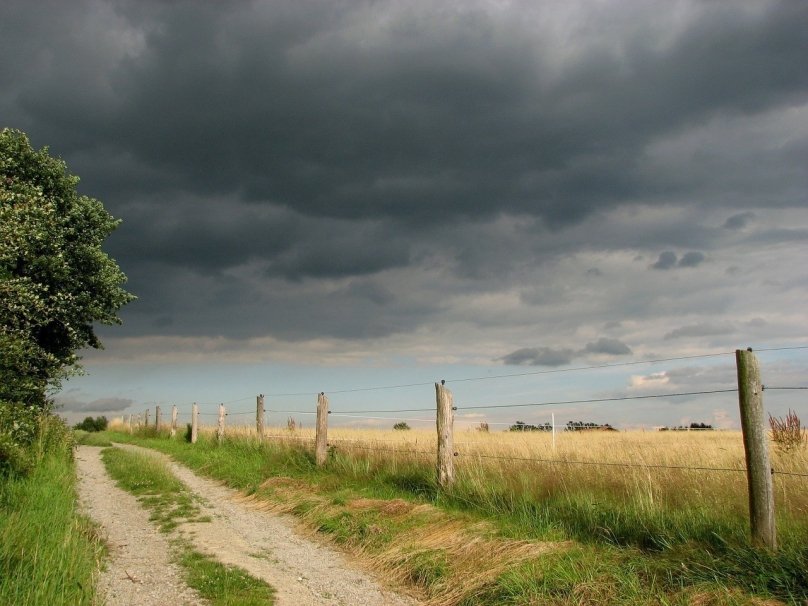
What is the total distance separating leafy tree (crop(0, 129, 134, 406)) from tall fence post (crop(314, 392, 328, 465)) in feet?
23.3

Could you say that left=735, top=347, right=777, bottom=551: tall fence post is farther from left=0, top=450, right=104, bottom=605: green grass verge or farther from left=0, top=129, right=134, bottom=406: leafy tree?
left=0, top=129, right=134, bottom=406: leafy tree

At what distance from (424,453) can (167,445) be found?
1894cm

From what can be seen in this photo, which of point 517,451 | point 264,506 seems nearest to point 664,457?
point 517,451

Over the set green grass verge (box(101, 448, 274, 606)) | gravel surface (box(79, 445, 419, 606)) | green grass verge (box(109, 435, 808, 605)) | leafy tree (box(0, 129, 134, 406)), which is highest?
leafy tree (box(0, 129, 134, 406))

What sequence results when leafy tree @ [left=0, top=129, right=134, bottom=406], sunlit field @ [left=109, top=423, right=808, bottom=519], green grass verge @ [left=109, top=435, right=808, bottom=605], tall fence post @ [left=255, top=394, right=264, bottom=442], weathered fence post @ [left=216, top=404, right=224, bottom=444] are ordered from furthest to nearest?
weathered fence post @ [left=216, top=404, right=224, bottom=444] → tall fence post @ [left=255, top=394, right=264, bottom=442] → leafy tree @ [left=0, top=129, right=134, bottom=406] → sunlit field @ [left=109, top=423, right=808, bottom=519] → green grass verge @ [left=109, top=435, right=808, bottom=605]

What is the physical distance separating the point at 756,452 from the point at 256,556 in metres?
6.67

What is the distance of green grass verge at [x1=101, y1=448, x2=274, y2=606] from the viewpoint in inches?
260

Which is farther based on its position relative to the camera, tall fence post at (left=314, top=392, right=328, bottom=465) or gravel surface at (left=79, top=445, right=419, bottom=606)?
tall fence post at (left=314, top=392, right=328, bottom=465)

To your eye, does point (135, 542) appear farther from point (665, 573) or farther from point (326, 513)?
point (665, 573)

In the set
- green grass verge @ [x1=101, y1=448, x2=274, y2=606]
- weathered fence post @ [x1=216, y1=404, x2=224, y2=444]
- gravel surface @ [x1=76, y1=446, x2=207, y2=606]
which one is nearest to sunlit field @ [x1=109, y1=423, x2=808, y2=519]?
green grass verge @ [x1=101, y1=448, x2=274, y2=606]

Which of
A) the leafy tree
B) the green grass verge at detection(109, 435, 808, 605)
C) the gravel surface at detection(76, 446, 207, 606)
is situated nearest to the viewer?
the green grass verge at detection(109, 435, 808, 605)

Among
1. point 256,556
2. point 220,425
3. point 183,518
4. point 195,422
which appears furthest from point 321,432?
point 195,422

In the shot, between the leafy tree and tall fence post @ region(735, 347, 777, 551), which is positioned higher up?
the leafy tree

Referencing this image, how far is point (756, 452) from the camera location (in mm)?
6723
